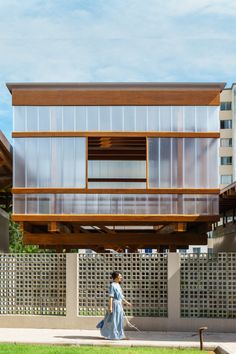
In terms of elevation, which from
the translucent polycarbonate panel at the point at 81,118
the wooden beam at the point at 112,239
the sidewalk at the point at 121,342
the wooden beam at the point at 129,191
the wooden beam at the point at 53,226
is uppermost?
the translucent polycarbonate panel at the point at 81,118

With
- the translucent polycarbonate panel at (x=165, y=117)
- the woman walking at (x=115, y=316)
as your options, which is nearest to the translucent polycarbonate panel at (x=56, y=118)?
the translucent polycarbonate panel at (x=165, y=117)

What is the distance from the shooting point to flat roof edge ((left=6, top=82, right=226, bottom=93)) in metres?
25.3

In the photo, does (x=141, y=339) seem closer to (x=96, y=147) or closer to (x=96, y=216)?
(x=96, y=216)

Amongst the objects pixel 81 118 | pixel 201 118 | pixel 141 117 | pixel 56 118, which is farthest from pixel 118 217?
pixel 201 118

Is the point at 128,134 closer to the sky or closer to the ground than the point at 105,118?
closer to the ground

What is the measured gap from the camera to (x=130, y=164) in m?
31.1

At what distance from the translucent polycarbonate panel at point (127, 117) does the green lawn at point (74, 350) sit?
458 inches

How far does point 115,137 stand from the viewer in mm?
25391

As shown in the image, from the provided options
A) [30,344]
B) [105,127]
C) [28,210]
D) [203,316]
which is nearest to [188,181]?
[105,127]

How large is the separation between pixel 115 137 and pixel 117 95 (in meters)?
1.39

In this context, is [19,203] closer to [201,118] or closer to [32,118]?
[32,118]

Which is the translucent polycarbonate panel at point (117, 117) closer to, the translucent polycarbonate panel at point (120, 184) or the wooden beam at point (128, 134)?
the wooden beam at point (128, 134)

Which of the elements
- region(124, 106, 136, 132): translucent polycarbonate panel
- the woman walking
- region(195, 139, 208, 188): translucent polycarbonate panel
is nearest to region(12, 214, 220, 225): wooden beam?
region(195, 139, 208, 188): translucent polycarbonate panel

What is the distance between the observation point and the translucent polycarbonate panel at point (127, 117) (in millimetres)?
25312
